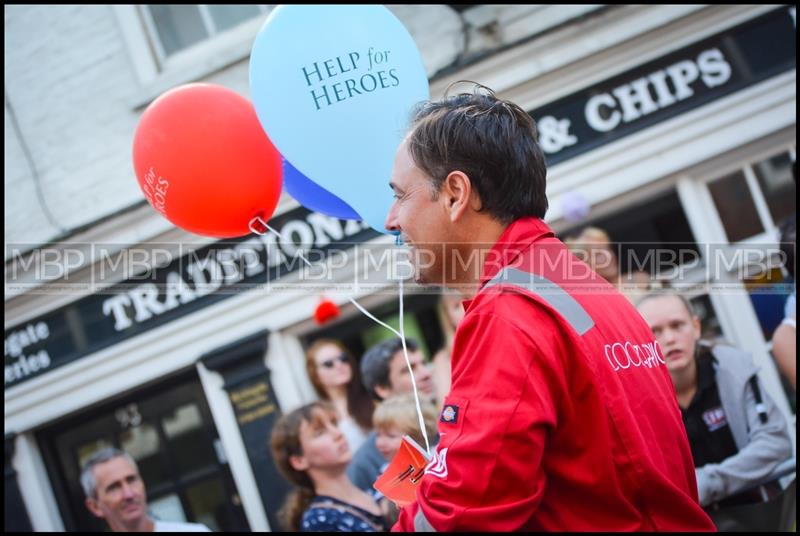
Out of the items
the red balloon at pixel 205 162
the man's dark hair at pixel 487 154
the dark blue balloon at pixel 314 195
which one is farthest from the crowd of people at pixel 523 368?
the red balloon at pixel 205 162

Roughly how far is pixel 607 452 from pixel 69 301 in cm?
521

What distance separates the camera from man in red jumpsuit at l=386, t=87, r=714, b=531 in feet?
4.68

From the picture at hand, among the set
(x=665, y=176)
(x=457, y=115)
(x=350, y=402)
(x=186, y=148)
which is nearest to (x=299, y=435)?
(x=350, y=402)

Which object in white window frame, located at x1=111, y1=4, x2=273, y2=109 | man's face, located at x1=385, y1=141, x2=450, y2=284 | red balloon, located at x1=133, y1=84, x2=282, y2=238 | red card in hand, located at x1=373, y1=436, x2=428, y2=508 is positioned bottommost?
red card in hand, located at x1=373, y1=436, x2=428, y2=508

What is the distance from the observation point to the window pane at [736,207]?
5.26m

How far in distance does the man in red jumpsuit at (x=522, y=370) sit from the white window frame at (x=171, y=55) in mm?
4236

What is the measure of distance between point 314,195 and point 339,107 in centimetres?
41

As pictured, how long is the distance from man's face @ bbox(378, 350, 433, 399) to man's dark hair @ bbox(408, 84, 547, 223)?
3286 millimetres

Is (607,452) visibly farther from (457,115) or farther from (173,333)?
(173,333)

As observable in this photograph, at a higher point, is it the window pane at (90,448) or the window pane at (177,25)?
the window pane at (177,25)

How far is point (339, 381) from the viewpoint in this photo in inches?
215

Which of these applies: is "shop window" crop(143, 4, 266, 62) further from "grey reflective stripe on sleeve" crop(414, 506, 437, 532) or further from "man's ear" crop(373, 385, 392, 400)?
"grey reflective stripe on sleeve" crop(414, 506, 437, 532)

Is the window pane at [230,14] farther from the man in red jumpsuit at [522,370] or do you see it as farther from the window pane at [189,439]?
the man in red jumpsuit at [522,370]

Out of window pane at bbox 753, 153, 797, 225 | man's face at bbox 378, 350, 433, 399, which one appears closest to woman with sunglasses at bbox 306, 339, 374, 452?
man's face at bbox 378, 350, 433, 399
